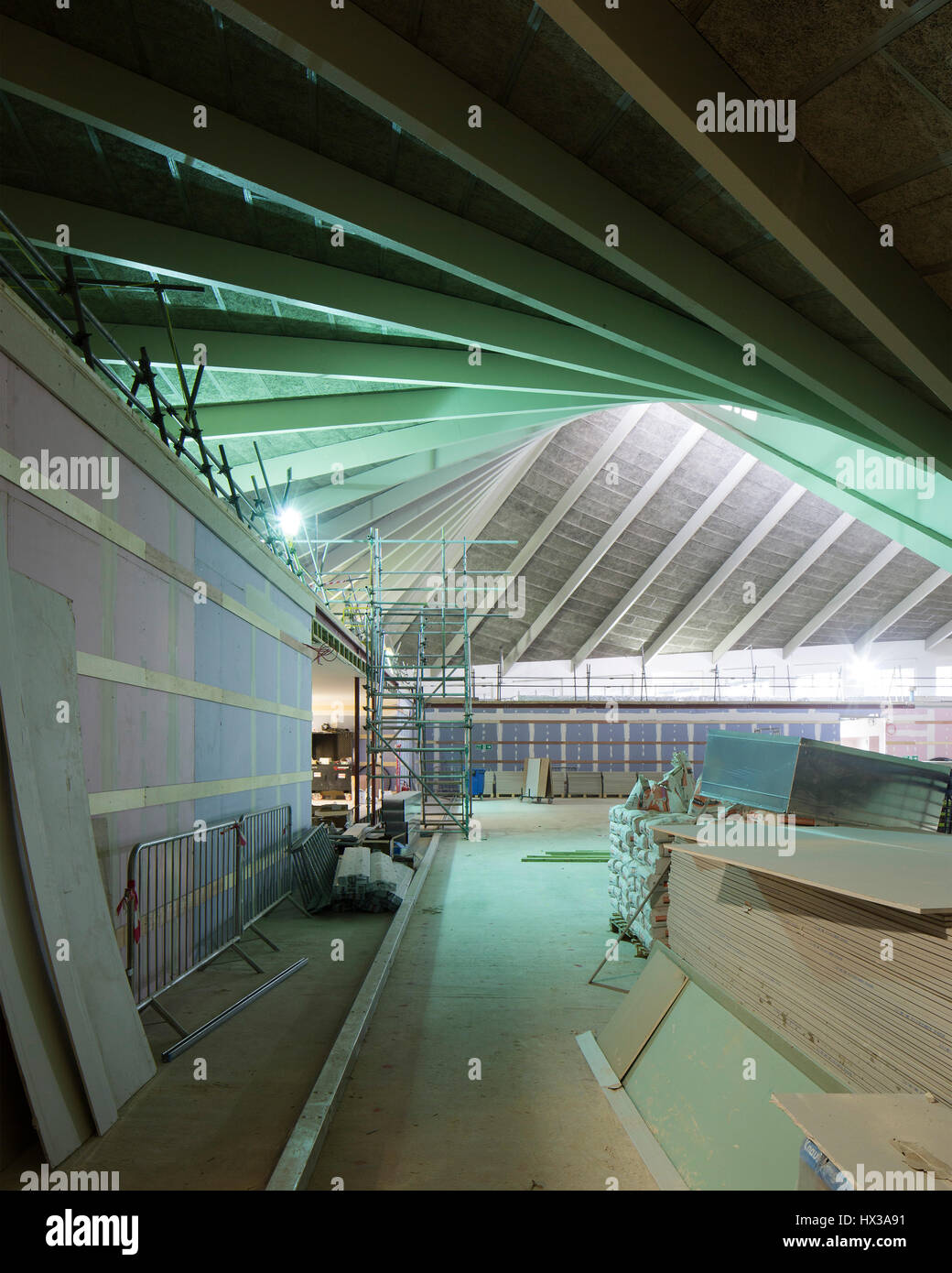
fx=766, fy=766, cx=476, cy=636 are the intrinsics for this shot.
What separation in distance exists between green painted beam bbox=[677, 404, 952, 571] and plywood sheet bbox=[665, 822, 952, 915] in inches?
285

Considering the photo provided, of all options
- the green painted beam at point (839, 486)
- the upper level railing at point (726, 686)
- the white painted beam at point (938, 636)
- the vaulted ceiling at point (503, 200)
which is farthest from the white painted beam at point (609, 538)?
the white painted beam at point (938, 636)

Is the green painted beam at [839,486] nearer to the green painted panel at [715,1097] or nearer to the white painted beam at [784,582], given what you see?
the green painted panel at [715,1097]

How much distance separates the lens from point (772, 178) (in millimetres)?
4941

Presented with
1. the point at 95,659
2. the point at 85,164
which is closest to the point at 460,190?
the point at 85,164

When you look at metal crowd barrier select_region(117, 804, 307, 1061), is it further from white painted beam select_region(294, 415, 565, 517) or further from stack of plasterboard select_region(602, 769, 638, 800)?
stack of plasterboard select_region(602, 769, 638, 800)

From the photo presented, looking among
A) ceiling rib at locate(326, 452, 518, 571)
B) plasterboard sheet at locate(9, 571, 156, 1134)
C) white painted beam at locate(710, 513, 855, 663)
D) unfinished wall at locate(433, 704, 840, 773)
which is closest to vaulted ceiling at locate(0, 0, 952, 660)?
plasterboard sheet at locate(9, 571, 156, 1134)

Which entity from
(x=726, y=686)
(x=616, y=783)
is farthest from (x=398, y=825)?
(x=726, y=686)

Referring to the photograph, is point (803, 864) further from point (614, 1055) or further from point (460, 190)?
point (460, 190)

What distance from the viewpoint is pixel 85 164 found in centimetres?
662

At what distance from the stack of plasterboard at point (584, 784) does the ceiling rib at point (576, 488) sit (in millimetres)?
6891

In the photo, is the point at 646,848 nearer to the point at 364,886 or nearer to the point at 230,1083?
the point at 364,886

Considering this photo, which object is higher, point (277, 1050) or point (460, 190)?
point (460, 190)

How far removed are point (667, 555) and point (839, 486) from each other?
18015 millimetres
